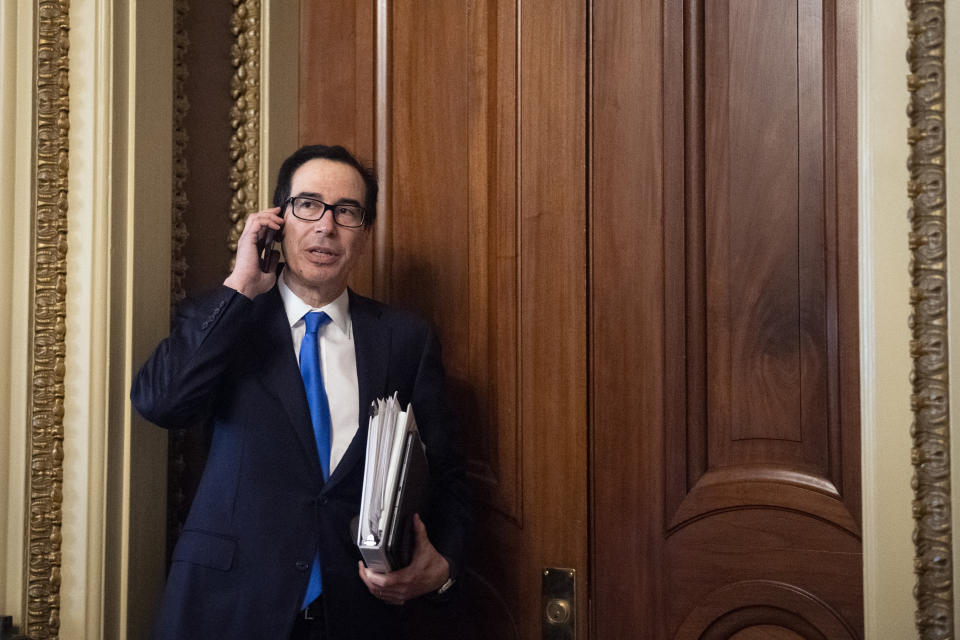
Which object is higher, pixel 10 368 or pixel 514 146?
pixel 514 146

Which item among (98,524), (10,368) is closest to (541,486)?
(98,524)

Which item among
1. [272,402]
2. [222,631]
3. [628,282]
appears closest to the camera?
[222,631]

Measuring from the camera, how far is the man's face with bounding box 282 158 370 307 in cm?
182

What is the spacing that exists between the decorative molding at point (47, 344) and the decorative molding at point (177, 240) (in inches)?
9.1

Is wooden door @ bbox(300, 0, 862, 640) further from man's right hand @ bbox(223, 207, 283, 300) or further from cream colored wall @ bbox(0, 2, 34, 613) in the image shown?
cream colored wall @ bbox(0, 2, 34, 613)

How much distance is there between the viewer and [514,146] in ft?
6.50

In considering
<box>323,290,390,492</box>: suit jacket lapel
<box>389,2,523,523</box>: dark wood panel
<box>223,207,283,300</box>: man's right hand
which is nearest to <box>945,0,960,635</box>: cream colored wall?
<box>389,2,523,523</box>: dark wood panel

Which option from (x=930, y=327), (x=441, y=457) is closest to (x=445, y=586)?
(x=441, y=457)

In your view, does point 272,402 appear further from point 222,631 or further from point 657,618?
point 657,618

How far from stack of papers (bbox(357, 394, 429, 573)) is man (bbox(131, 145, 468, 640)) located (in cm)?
13

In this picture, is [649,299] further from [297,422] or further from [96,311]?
[96,311]

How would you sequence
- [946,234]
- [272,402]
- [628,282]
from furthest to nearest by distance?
[628,282]
[272,402]
[946,234]

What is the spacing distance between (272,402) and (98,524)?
429mm

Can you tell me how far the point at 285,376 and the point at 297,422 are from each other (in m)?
0.10
